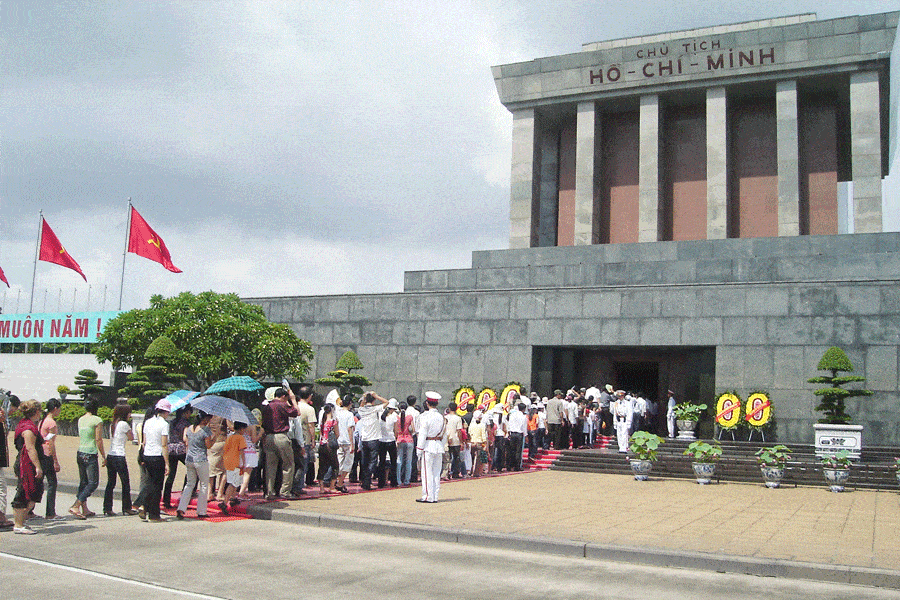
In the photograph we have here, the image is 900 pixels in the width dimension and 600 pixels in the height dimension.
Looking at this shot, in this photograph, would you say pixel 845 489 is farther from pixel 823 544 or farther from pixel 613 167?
pixel 613 167

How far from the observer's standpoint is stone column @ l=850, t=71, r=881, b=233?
26.6m

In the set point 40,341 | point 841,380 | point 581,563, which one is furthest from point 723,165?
point 40,341

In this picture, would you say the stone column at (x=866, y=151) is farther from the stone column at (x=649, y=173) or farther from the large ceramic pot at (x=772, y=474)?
the large ceramic pot at (x=772, y=474)

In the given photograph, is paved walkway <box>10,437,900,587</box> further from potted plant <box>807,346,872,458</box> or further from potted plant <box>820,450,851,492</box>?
potted plant <box>807,346,872,458</box>

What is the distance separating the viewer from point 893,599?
7.46m

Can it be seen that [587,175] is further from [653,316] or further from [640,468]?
[640,468]

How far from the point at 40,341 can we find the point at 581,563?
146 ft

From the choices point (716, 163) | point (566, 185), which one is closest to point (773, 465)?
point (716, 163)

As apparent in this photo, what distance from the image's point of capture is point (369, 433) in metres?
14.6

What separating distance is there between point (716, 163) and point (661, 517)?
787 inches

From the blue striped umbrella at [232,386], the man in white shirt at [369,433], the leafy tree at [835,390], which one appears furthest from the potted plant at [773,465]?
the blue striped umbrella at [232,386]

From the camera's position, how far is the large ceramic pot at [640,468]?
1809cm

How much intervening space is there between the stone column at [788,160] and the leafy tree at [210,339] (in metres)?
17.4

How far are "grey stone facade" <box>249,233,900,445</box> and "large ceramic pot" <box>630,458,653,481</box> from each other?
6275mm
